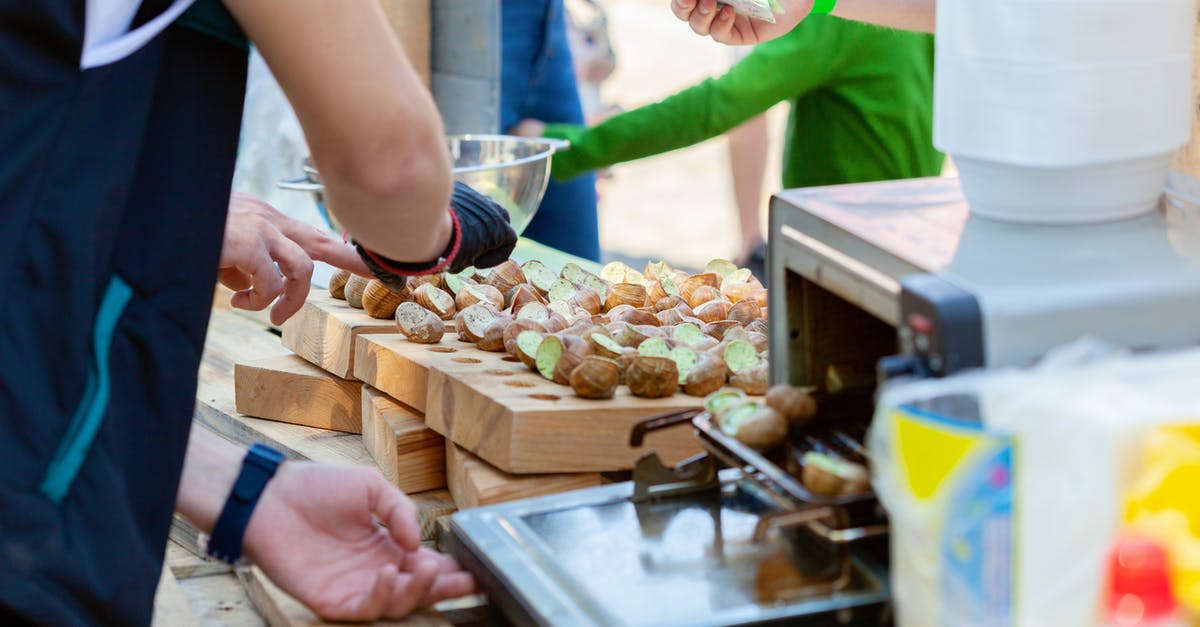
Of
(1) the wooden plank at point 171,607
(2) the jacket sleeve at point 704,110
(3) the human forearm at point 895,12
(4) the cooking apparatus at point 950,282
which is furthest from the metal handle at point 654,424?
(2) the jacket sleeve at point 704,110

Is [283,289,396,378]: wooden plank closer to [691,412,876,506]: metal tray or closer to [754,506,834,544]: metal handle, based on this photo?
[691,412,876,506]: metal tray

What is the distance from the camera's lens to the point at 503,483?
1.40 meters

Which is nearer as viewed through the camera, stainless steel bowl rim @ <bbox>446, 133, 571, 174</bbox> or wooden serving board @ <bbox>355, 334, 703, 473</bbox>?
wooden serving board @ <bbox>355, 334, 703, 473</bbox>

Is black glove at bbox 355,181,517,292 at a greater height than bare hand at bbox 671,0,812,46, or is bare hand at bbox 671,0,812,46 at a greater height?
bare hand at bbox 671,0,812,46

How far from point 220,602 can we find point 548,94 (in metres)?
2.44

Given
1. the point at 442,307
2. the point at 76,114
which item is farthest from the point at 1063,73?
the point at 442,307

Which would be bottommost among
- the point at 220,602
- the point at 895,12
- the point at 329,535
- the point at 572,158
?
the point at 220,602

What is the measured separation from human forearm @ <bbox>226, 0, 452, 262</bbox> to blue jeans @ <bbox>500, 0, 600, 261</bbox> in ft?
7.85

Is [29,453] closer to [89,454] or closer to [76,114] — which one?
[89,454]

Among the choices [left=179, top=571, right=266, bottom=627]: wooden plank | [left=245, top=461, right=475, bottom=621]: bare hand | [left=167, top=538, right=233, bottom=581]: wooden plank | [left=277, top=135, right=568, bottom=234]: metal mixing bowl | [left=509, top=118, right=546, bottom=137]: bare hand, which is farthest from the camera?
[left=509, top=118, right=546, bottom=137]: bare hand

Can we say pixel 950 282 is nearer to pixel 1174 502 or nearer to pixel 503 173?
pixel 1174 502

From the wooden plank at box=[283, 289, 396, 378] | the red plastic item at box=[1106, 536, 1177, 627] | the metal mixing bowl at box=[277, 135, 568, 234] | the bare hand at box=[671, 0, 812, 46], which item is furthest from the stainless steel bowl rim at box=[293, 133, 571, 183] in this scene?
the red plastic item at box=[1106, 536, 1177, 627]

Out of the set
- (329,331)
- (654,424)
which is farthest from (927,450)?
(329,331)

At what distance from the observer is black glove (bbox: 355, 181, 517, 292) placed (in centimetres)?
136
